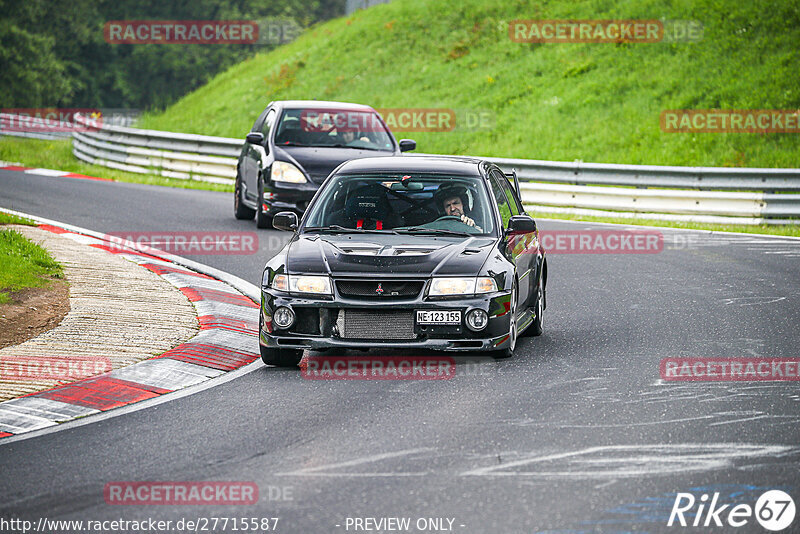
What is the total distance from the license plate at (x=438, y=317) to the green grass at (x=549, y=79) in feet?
62.7

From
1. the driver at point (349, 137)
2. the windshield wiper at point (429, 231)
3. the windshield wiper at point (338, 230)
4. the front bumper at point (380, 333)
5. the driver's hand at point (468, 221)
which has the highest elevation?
the driver at point (349, 137)

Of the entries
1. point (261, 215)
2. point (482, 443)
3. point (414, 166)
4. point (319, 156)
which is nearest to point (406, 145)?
point (319, 156)

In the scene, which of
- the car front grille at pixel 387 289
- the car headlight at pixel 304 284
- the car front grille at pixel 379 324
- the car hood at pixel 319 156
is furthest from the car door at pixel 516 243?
the car hood at pixel 319 156

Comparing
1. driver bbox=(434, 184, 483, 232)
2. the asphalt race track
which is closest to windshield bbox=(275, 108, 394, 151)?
the asphalt race track

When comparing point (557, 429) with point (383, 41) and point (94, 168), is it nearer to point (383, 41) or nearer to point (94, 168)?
point (94, 168)

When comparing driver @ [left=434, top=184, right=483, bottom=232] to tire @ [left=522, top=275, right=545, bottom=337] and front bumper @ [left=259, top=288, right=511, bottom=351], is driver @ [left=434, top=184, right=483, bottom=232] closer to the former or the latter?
tire @ [left=522, top=275, right=545, bottom=337]

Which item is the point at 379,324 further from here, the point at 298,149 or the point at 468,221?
the point at 298,149

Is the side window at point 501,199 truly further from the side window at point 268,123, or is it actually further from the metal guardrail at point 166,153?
the metal guardrail at point 166,153

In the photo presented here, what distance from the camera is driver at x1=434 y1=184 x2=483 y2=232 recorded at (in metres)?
10.0

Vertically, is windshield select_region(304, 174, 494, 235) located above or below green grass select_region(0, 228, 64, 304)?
above

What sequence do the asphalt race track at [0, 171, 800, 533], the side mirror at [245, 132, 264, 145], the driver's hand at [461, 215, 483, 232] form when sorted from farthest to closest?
the side mirror at [245, 132, 264, 145]
the driver's hand at [461, 215, 483, 232]
the asphalt race track at [0, 171, 800, 533]

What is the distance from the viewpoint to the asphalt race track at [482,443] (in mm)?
5695

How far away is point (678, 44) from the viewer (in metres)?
35.1

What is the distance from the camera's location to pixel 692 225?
21.0 metres
